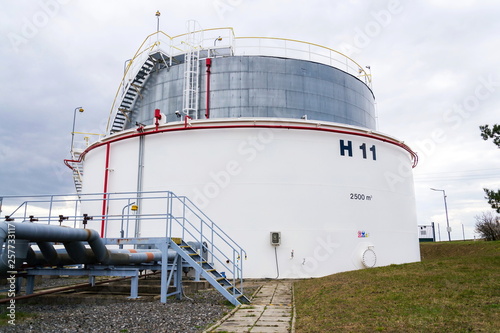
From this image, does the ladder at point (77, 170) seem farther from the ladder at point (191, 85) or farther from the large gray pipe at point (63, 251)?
the large gray pipe at point (63, 251)

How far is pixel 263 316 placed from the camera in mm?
8344

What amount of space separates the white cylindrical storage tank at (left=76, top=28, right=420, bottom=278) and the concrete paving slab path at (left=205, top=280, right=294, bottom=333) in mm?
3959

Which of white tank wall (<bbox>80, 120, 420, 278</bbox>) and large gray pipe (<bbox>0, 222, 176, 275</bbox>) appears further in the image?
white tank wall (<bbox>80, 120, 420, 278</bbox>)

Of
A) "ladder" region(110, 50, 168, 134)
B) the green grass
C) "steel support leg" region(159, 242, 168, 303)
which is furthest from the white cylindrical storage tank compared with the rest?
"steel support leg" region(159, 242, 168, 303)

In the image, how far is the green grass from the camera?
6824 mm

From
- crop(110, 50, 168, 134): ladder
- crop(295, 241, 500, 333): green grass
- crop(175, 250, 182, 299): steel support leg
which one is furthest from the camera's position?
crop(110, 50, 168, 134): ladder

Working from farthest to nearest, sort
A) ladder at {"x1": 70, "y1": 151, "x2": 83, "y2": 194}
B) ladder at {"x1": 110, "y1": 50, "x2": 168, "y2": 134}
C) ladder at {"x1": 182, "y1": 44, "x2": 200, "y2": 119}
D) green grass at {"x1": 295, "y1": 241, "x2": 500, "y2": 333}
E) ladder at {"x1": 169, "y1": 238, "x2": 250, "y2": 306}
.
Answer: ladder at {"x1": 70, "y1": 151, "x2": 83, "y2": 194} → ladder at {"x1": 110, "y1": 50, "x2": 168, "y2": 134} → ladder at {"x1": 182, "y1": 44, "x2": 200, "y2": 119} → ladder at {"x1": 169, "y1": 238, "x2": 250, "y2": 306} → green grass at {"x1": 295, "y1": 241, "x2": 500, "y2": 333}

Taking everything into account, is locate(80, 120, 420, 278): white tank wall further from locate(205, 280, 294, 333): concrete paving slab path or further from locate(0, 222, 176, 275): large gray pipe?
locate(0, 222, 176, 275): large gray pipe

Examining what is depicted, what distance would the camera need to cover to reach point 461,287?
986 centimetres

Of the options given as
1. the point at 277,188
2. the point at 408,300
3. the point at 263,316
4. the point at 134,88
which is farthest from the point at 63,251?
the point at 134,88

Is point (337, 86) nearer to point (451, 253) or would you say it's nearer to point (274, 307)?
point (274, 307)

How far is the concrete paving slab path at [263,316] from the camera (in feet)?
23.5

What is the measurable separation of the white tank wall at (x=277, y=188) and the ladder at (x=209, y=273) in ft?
14.7

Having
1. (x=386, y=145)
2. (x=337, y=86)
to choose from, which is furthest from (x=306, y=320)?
(x=337, y=86)
